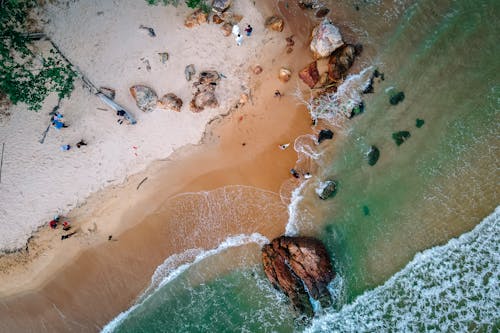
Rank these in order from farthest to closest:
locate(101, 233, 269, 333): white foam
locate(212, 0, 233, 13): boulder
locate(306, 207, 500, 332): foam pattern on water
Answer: locate(101, 233, 269, 333): white foam → locate(306, 207, 500, 332): foam pattern on water → locate(212, 0, 233, 13): boulder

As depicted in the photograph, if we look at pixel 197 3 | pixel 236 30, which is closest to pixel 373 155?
pixel 236 30

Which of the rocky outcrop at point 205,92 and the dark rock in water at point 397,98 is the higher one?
the rocky outcrop at point 205,92

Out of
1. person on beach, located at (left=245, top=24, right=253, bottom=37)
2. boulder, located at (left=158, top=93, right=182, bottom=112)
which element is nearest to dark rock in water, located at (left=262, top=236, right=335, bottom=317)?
boulder, located at (left=158, top=93, right=182, bottom=112)

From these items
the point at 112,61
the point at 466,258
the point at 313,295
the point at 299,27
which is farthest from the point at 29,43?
the point at 466,258

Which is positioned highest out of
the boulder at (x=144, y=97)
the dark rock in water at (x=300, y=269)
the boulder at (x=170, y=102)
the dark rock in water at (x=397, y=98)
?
the boulder at (x=144, y=97)

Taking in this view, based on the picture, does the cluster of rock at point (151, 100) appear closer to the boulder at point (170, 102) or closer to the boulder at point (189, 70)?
the boulder at point (170, 102)

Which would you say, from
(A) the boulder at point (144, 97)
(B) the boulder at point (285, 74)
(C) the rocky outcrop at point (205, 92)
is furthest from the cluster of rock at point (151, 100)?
(B) the boulder at point (285, 74)

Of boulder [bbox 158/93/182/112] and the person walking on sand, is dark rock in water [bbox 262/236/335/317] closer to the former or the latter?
boulder [bbox 158/93/182/112]
